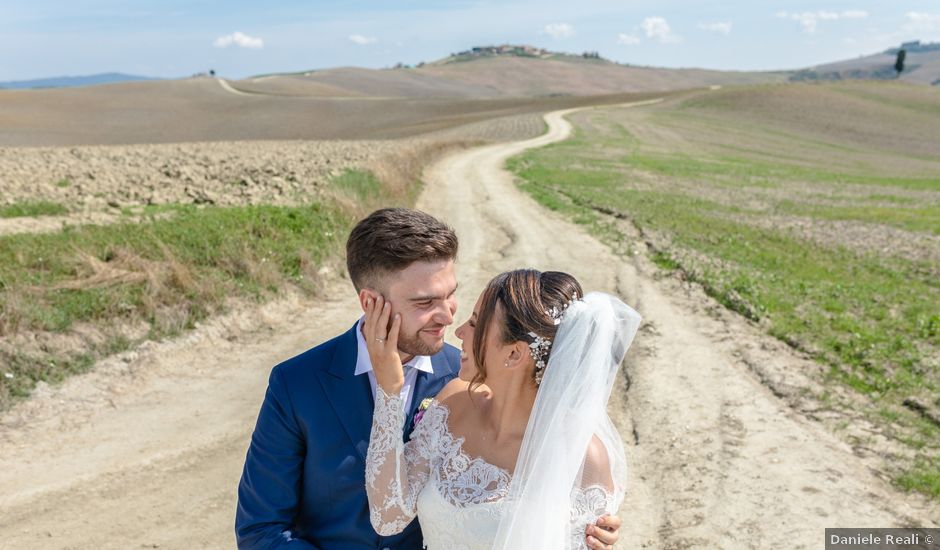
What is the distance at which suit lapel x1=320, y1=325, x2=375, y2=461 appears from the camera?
2.82m

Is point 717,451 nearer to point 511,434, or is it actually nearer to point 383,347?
point 511,434

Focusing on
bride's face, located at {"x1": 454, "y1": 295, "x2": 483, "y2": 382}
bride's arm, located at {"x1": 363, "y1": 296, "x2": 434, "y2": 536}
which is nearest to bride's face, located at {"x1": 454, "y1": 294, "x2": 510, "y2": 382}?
bride's face, located at {"x1": 454, "y1": 295, "x2": 483, "y2": 382}

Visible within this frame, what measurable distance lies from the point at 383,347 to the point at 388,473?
A: 1.49 ft

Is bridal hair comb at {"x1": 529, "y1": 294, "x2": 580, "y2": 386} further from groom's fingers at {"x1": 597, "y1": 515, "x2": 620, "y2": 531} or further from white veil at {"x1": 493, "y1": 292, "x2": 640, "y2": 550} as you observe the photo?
groom's fingers at {"x1": 597, "y1": 515, "x2": 620, "y2": 531}

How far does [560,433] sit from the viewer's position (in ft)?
8.69

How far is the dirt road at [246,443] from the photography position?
5492mm

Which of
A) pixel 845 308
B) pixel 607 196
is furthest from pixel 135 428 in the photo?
pixel 607 196

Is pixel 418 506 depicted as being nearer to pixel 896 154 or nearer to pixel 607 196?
pixel 607 196

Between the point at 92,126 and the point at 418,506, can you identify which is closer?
the point at 418,506

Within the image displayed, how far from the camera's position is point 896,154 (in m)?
58.0

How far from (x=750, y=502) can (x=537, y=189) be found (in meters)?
18.8

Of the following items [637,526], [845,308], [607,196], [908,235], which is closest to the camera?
[637,526]

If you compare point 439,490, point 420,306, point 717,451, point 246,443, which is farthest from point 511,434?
point 246,443

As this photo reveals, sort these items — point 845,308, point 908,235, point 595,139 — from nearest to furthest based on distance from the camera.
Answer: point 845,308, point 908,235, point 595,139
